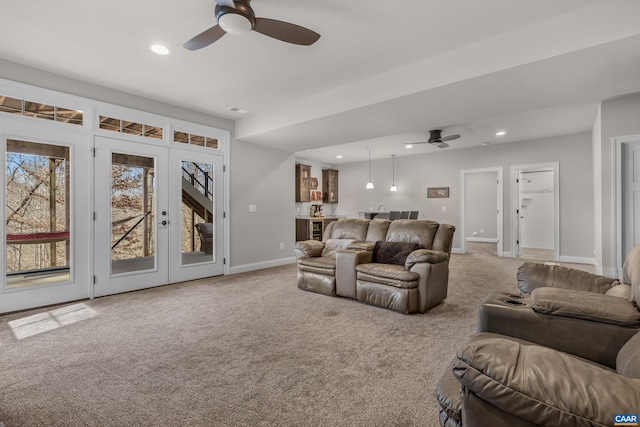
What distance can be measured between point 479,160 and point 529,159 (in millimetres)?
1043

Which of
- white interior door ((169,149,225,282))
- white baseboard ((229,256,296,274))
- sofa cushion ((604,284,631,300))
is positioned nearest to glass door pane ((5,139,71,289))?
white interior door ((169,149,225,282))

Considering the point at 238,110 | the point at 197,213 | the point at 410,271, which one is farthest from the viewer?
the point at 197,213

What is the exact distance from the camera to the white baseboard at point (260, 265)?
17.7ft

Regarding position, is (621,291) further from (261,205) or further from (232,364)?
(261,205)

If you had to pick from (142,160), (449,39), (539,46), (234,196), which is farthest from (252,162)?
(539,46)

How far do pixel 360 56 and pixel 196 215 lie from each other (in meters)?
3.47

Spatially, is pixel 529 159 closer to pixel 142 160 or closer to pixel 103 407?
pixel 142 160

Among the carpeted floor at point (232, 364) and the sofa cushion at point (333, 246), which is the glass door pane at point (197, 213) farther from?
the sofa cushion at point (333, 246)

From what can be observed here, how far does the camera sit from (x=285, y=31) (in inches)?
92.5

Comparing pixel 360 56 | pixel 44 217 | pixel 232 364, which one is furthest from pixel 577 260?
pixel 44 217

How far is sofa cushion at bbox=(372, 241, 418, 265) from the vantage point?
368cm

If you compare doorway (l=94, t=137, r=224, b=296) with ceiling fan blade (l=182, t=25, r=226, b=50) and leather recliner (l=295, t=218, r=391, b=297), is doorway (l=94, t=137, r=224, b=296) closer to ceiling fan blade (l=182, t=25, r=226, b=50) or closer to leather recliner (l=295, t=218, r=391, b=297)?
leather recliner (l=295, t=218, r=391, b=297)

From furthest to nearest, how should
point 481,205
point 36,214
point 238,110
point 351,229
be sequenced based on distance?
point 481,205 → point 238,110 → point 351,229 → point 36,214

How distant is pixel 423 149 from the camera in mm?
7824
